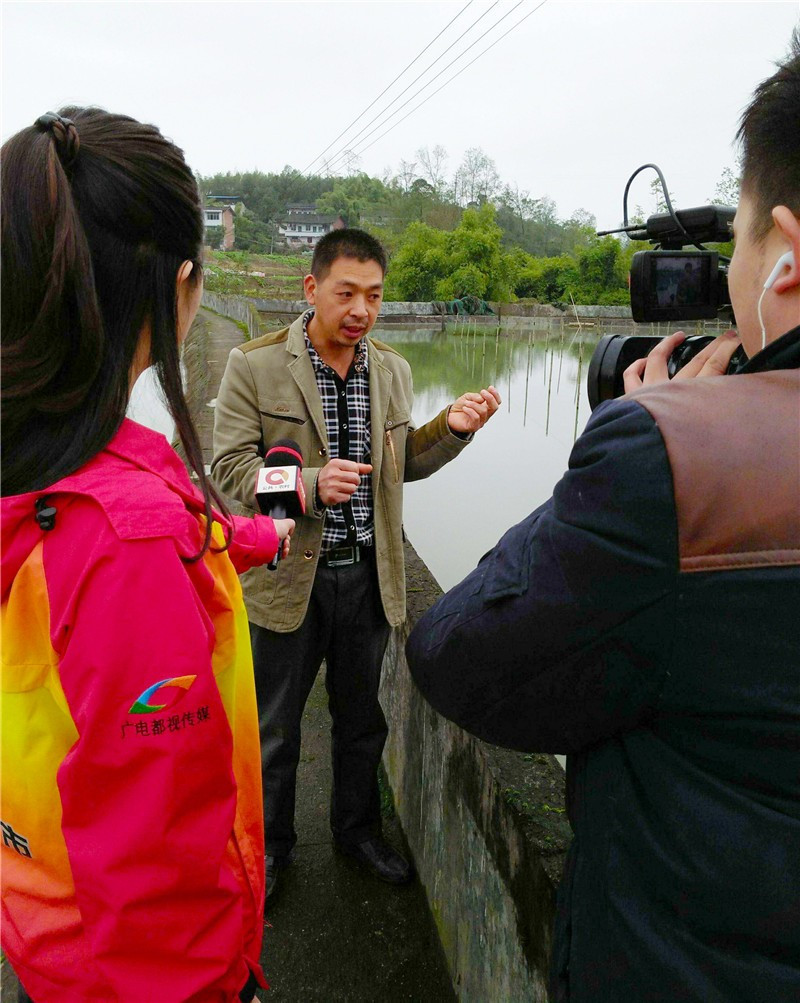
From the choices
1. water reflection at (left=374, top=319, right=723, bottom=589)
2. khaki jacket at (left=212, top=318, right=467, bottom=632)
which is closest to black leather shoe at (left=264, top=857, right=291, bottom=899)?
khaki jacket at (left=212, top=318, right=467, bottom=632)

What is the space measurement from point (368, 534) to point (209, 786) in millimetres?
1156

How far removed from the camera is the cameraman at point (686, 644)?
0.63m

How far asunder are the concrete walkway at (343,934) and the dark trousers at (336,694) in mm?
111

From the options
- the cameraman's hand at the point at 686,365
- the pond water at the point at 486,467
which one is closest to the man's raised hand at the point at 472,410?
the pond water at the point at 486,467

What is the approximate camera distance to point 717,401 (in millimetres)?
643

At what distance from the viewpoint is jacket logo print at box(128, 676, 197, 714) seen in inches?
32.6

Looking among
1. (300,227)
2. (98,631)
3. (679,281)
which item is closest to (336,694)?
(98,631)

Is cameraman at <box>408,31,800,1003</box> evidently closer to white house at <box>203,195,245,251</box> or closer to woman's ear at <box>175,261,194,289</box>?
woman's ear at <box>175,261,194,289</box>

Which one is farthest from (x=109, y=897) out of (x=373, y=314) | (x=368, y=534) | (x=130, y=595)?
(x=373, y=314)

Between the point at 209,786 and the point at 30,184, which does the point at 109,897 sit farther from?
the point at 30,184

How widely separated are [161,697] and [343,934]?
1350mm

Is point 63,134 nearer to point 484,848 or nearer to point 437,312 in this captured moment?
point 484,848

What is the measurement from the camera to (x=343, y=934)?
189cm

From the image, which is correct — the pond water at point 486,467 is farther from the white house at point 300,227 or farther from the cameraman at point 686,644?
the white house at point 300,227
